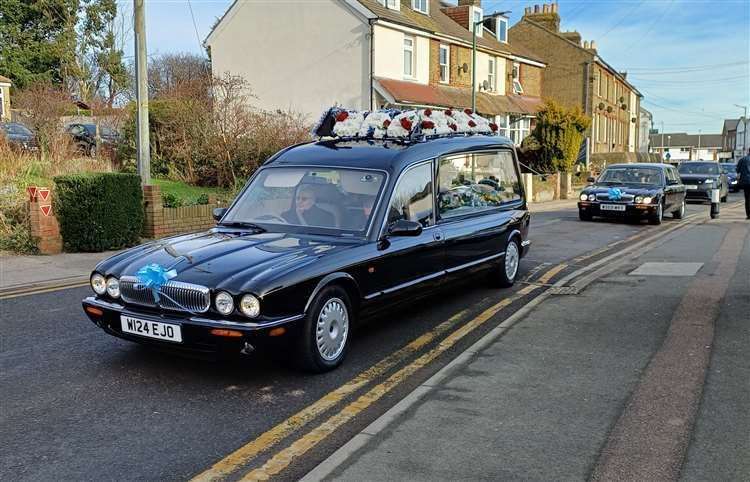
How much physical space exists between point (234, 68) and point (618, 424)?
107 feet

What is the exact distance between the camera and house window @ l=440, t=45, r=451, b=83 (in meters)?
34.6

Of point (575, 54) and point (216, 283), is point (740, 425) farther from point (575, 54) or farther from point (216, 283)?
point (575, 54)

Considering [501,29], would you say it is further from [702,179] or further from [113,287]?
[113,287]

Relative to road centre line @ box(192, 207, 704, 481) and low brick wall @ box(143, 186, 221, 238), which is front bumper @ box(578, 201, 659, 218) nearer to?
low brick wall @ box(143, 186, 221, 238)

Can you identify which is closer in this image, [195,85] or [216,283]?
[216,283]

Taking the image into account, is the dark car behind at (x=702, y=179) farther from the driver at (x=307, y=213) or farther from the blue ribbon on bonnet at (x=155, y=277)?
the blue ribbon on bonnet at (x=155, y=277)

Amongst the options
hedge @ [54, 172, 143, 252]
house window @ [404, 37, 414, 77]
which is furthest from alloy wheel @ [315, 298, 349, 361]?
house window @ [404, 37, 414, 77]

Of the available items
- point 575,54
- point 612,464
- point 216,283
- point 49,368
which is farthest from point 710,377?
point 575,54

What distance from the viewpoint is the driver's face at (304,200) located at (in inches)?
246

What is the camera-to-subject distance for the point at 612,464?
3.69 metres

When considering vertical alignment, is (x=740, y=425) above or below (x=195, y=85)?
below

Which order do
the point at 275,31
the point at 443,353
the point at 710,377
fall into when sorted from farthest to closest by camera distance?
the point at 275,31
the point at 443,353
the point at 710,377

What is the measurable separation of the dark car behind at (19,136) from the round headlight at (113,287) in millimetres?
12600

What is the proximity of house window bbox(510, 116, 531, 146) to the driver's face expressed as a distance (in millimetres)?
36203
